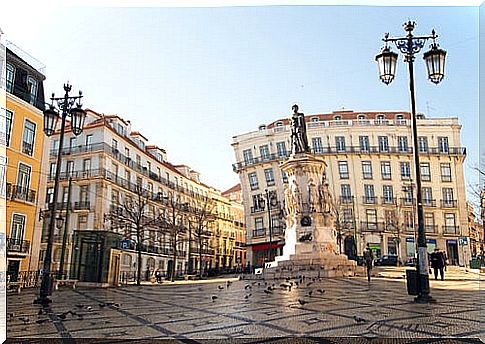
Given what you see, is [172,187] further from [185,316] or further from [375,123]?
[185,316]

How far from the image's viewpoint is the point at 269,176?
45.1 feet

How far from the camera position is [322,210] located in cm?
1180

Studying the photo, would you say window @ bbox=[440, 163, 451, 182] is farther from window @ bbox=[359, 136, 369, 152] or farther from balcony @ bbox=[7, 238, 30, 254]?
balcony @ bbox=[7, 238, 30, 254]

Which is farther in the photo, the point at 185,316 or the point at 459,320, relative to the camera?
the point at 185,316

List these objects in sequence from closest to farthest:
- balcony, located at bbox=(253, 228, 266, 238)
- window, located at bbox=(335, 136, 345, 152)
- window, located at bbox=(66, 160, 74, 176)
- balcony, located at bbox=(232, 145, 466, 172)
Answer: balcony, located at bbox=(232, 145, 466, 172), window, located at bbox=(335, 136, 345, 152), balcony, located at bbox=(253, 228, 266, 238), window, located at bbox=(66, 160, 74, 176)

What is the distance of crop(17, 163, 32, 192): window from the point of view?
1169 centimetres

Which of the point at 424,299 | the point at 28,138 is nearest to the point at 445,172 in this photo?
the point at 424,299

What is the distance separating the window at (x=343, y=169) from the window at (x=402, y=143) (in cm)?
162

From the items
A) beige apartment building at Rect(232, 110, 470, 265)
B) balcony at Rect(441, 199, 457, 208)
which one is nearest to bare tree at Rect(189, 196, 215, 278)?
beige apartment building at Rect(232, 110, 470, 265)

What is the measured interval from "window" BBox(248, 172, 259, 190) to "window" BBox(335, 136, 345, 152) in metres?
3.17

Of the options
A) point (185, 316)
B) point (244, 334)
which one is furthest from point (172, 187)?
point (244, 334)

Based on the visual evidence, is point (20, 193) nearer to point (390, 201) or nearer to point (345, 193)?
point (345, 193)

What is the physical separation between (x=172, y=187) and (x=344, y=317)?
15.1 m

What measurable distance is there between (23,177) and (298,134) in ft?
25.4
